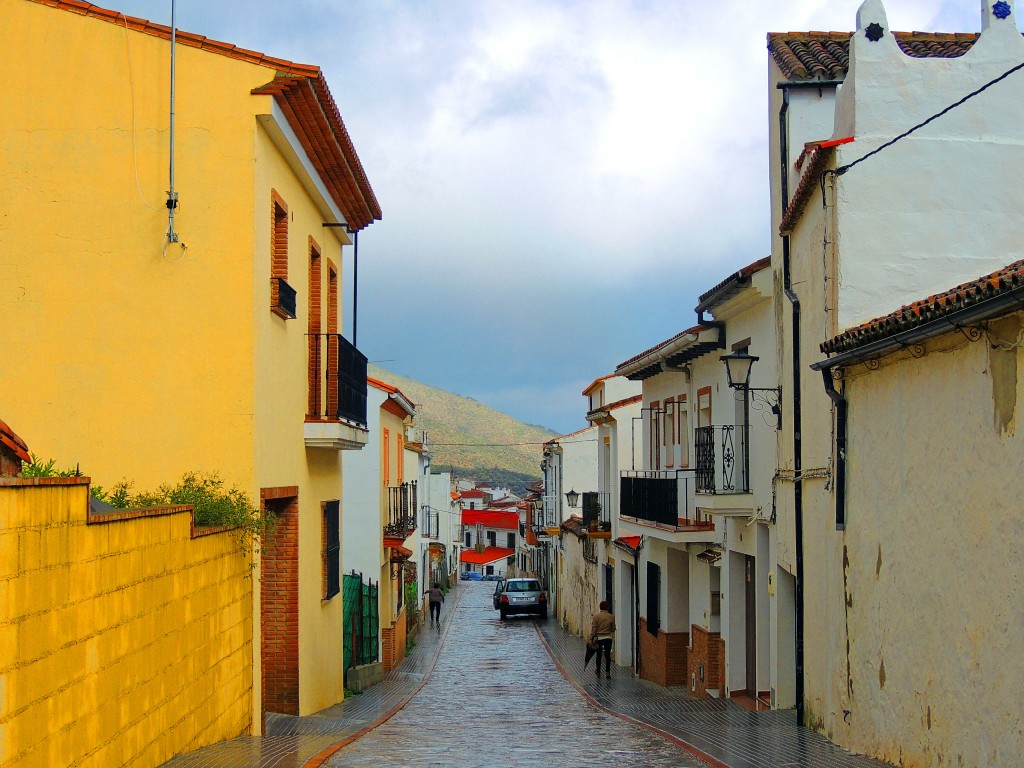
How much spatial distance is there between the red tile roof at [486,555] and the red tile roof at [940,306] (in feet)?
293

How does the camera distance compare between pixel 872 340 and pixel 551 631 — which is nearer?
pixel 872 340

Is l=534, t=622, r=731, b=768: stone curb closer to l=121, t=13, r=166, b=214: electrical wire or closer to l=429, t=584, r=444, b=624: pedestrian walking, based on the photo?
l=121, t=13, r=166, b=214: electrical wire

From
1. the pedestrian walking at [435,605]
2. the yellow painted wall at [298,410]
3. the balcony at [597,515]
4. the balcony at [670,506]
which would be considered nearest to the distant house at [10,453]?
the yellow painted wall at [298,410]

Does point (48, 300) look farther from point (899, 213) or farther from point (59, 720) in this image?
point (899, 213)

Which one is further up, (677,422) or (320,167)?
(320,167)

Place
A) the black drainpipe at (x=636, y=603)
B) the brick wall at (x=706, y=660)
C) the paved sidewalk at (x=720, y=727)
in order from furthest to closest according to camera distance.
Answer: the black drainpipe at (x=636, y=603) < the brick wall at (x=706, y=660) < the paved sidewalk at (x=720, y=727)

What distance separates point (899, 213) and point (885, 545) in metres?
3.48

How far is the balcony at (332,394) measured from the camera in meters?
14.7

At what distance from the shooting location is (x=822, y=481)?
1250 centimetres

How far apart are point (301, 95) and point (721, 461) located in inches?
334

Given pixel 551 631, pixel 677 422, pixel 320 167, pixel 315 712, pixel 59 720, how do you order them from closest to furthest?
pixel 59 720, pixel 320 167, pixel 315 712, pixel 677 422, pixel 551 631

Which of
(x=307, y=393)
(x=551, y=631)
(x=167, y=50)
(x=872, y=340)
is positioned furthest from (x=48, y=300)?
(x=551, y=631)

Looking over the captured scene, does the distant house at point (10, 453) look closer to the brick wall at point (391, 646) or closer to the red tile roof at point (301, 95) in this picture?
the red tile roof at point (301, 95)

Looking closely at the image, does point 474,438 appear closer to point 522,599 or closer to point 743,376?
point 522,599
